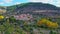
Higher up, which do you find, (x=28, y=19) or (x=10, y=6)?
(x=10, y=6)

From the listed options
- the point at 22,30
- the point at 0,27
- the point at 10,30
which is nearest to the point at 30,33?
the point at 22,30

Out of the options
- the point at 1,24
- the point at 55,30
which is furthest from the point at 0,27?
the point at 55,30

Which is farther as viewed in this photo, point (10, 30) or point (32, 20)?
point (32, 20)

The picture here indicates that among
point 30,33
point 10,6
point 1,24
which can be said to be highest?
point 10,6

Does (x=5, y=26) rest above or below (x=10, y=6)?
below

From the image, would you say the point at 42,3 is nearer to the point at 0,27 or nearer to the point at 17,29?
the point at 17,29

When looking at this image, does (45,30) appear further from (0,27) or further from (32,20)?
(0,27)

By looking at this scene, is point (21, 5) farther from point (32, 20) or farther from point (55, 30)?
point (55, 30)

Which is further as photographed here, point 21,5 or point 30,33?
point 21,5
